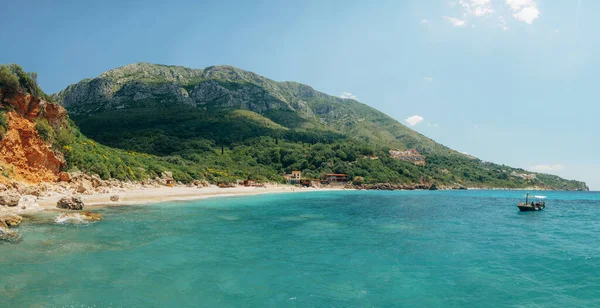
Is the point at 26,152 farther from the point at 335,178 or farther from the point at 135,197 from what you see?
the point at 335,178

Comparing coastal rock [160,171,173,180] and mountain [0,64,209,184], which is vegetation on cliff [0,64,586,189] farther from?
coastal rock [160,171,173,180]

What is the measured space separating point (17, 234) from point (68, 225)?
3.86 meters

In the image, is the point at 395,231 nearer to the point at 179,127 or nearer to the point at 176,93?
the point at 179,127

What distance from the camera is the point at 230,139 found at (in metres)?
124

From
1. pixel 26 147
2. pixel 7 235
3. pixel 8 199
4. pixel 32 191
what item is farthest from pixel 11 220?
pixel 26 147

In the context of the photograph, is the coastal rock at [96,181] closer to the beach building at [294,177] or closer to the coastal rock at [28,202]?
the coastal rock at [28,202]

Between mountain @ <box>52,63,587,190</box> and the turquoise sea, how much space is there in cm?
5205

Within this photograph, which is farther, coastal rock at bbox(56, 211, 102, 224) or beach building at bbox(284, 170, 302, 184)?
beach building at bbox(284, 170, 302, 184)

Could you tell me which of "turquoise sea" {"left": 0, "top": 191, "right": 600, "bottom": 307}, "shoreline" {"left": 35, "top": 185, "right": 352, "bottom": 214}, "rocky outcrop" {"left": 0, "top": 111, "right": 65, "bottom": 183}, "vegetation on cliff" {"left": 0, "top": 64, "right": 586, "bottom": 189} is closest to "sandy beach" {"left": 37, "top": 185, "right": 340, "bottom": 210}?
"shoreline" {"left": 35, "top": 185, "right": 352, "bottom": 214}

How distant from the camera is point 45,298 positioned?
29.8 ft

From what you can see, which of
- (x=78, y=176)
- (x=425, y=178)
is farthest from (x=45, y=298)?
(x=425, y=178)

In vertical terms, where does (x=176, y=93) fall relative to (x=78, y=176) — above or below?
above

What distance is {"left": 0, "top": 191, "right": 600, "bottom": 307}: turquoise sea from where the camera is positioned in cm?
1008

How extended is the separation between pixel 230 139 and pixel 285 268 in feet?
375
